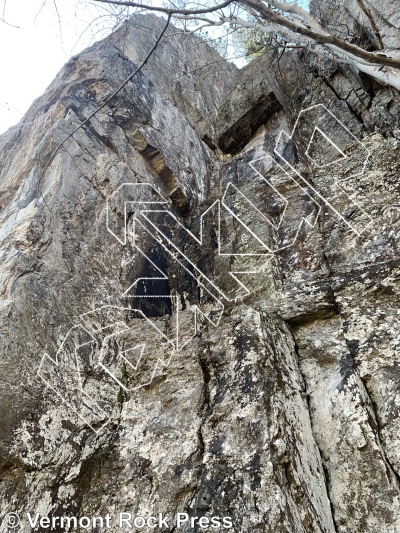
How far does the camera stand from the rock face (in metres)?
2.62

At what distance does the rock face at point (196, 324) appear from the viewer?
262 cm

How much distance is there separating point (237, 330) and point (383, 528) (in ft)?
4.75

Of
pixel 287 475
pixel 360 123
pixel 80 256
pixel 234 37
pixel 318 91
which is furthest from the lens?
pixel 234 37

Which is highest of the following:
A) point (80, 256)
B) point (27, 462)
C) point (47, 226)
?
point (47, 226)

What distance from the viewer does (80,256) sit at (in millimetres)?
3822

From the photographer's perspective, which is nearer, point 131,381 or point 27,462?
point 27,462

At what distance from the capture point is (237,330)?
3.20 meters

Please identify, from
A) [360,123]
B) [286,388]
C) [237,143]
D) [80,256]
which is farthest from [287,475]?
[237,143]

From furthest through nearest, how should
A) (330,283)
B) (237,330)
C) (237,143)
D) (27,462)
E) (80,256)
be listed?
(237,143) < (80,256) < (330,283) < (237,330) < (27,462)

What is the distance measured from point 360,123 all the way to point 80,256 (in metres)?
3.75

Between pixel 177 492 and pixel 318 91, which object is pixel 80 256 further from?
pixel 318 91

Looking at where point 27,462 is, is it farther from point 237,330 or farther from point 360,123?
point 360,123

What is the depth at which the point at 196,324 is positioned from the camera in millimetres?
3531

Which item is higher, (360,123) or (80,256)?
(80,256)
